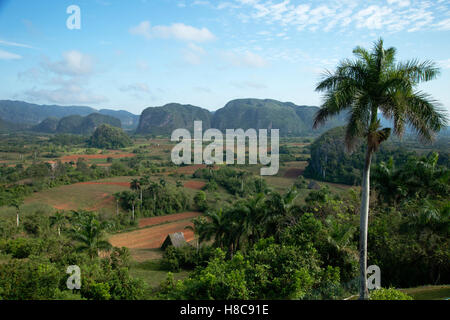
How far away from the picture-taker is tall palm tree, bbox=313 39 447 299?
6383 millimetres

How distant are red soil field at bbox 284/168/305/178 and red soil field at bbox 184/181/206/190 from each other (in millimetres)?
17534

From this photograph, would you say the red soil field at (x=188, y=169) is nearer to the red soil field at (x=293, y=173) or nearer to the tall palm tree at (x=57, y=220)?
the red soil field at (x=293, y=173)

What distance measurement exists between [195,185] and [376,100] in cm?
3868

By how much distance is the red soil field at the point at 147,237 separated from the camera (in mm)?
25344

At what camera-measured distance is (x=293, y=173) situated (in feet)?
185

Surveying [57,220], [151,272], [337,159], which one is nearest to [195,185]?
[57,220]

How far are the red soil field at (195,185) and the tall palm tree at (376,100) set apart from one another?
36.8 meters

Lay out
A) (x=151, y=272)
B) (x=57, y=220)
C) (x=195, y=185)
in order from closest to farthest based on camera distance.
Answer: (x=151, y=272)
(x=57, y=220)
(x=195, y=185)

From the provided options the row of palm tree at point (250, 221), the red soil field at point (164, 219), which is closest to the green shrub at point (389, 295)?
the row of palm tree at point (250, 221)

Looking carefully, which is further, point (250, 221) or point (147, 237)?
point (147, 237)

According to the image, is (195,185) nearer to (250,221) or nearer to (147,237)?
(147,237)

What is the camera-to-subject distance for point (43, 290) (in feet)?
24.6
